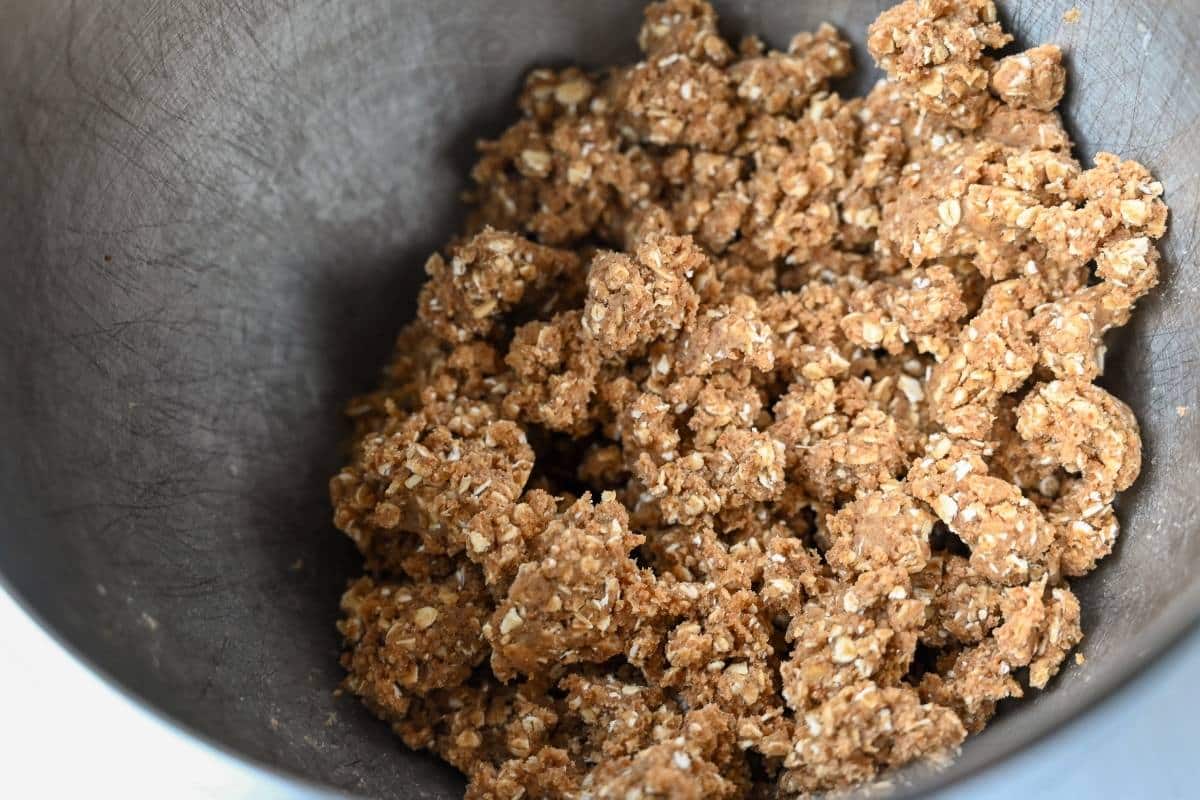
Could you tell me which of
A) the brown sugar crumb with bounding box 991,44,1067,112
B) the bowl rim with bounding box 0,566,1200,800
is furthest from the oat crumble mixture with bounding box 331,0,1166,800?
the bowl rim with bounding box 0,566,1200,800

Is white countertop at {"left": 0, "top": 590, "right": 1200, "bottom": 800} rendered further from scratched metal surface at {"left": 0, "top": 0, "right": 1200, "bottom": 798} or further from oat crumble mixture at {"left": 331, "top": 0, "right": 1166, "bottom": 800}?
oat crumble mixture at {"left": 331, "top": 0, "right": 1166, "bottom": 800}

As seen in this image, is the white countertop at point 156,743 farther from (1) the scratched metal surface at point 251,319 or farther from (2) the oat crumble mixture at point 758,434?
(2) the oat crumble mixture at point 758,434

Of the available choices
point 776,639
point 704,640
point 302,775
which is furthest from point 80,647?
point 776,639

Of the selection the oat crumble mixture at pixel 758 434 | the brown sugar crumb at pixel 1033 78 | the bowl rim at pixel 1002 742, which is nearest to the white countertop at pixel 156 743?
the bowl rim at pixel 1002 742

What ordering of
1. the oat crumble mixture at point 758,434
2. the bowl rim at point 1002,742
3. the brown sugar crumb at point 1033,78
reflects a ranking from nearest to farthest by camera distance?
the bowl rim at point 1002,742
the oat crumble mixture at point 758,434
the brown sugar crumb at point 1033,78

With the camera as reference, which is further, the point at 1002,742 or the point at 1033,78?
the point at 1033,78

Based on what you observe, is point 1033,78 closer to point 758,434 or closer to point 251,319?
point 758,434

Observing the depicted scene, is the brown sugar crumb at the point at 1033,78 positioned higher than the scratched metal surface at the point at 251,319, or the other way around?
the brown sugar crumb at the point at 1033,78

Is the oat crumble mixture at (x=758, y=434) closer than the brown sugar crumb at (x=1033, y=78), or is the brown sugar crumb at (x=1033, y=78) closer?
the oat crumble mixture at (x=758, y=434)

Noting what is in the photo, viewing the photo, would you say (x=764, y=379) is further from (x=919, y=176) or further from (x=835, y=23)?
(x=835, y=23)

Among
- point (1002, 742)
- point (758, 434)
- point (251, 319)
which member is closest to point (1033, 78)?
point (758, 434)
